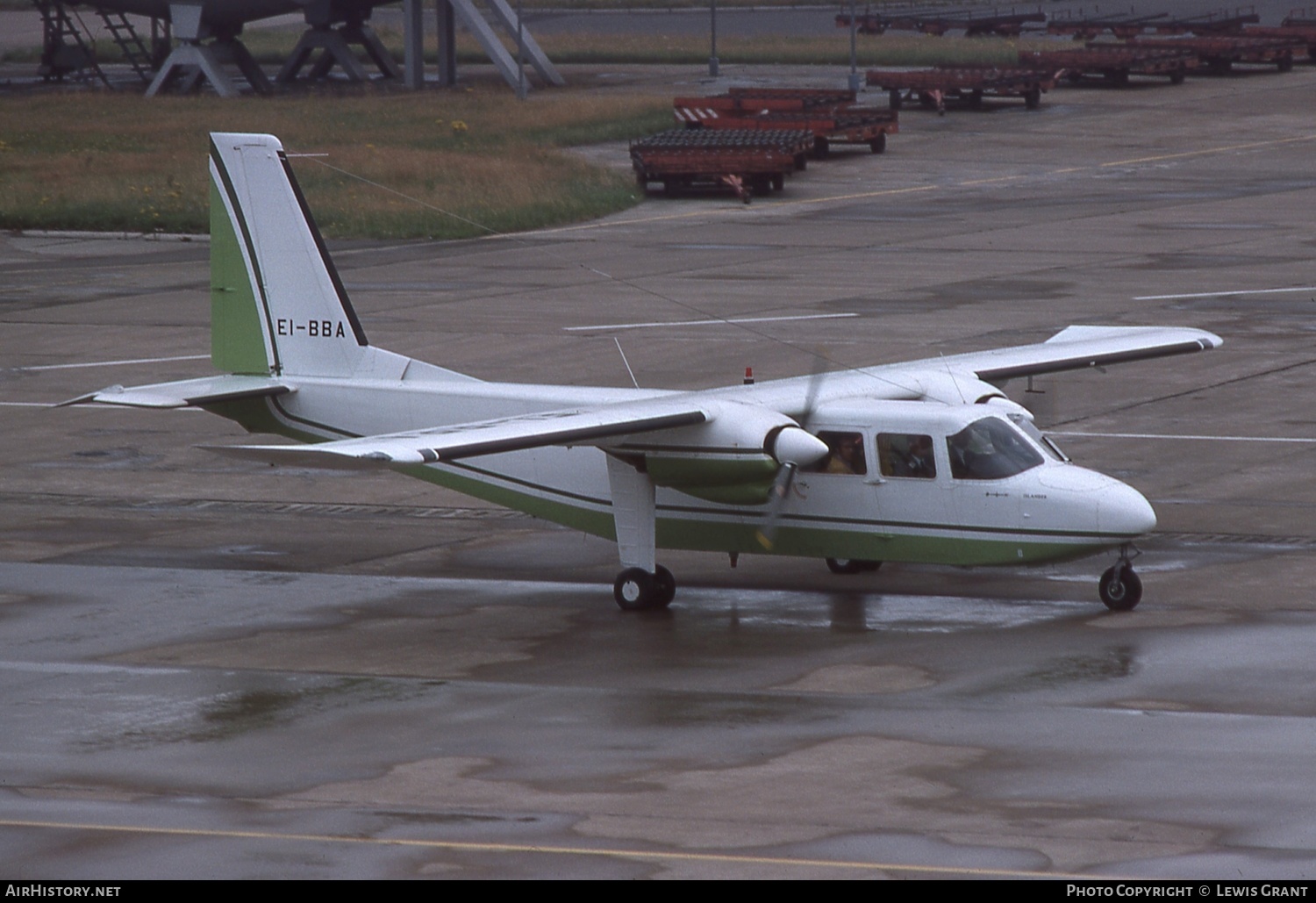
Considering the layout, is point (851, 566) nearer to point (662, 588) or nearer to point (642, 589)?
point (662, 588)

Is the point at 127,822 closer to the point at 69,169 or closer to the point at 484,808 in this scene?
the point at 484,808

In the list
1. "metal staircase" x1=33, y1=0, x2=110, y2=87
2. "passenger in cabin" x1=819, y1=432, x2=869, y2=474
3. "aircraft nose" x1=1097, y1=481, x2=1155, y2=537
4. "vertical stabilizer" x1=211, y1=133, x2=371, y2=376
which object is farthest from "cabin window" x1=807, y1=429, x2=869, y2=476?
"metal staircase" x1=33, y1=0, x2=110, y2=87

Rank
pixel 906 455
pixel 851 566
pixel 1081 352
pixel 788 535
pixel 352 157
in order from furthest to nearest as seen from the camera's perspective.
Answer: pixel 352 157
pixel 1081 352
pixel 851 566
pixel 788 535
pixel 906 455

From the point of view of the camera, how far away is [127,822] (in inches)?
578

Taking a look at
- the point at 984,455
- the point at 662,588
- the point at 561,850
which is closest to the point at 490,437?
the point at 662,588

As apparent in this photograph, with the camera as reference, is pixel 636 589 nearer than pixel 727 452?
No

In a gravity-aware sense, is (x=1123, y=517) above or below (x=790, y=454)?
below

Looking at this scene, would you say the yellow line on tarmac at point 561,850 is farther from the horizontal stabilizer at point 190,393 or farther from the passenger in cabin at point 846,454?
the horizontal stabilizer at point 190,393

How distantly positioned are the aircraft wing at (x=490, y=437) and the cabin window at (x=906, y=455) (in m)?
2.03

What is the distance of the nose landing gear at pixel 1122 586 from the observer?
20.4m

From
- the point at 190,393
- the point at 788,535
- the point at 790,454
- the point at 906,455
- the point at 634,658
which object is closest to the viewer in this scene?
the point at 634,658

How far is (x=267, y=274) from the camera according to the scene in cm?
2491

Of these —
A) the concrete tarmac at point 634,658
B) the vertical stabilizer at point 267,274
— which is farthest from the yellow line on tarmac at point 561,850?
the vertical stabilizer at point 267,274

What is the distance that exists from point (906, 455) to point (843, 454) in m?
0.70
